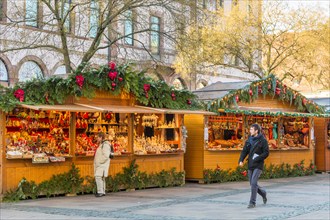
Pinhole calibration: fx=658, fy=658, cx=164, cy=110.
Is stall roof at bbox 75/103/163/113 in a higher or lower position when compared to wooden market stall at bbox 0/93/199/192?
higher

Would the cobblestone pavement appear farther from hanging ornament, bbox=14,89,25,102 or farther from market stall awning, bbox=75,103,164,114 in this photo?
hanging ornament, bbox=14,89,25,102

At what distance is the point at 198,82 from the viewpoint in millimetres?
A: 40531

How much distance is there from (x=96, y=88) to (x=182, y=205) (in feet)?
15.7

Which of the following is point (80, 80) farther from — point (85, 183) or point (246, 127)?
point (246, 127)

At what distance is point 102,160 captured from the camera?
16.8 meters

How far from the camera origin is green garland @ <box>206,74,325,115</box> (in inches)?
835

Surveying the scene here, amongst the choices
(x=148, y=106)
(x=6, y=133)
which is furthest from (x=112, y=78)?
(x=6, y=133)

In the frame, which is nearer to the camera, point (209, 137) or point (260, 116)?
point (209, 137)

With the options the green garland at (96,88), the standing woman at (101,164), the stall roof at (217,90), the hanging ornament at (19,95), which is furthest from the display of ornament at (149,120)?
the hanging ornament at (19,95)

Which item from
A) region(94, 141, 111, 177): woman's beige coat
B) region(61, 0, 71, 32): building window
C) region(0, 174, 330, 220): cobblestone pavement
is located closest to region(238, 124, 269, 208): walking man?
region(0, 174, 330, 220): cobblestone pavement

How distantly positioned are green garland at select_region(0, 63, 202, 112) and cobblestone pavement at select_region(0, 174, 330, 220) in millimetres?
2486

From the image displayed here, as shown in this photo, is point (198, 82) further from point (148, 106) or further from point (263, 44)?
point (148, 106)

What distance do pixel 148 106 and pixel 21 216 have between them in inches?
283

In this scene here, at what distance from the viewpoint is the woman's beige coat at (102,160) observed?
1677cm
